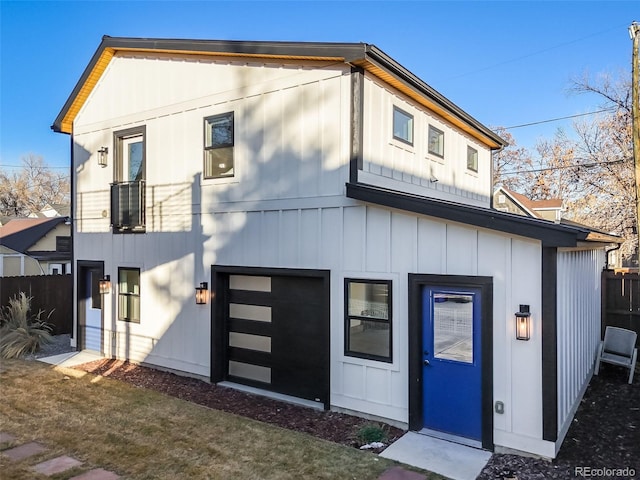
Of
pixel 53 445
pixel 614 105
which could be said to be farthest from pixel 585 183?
pixel 53 445

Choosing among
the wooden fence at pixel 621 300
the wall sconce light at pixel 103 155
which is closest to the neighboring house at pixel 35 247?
the wall sconce light at pixel 103 155

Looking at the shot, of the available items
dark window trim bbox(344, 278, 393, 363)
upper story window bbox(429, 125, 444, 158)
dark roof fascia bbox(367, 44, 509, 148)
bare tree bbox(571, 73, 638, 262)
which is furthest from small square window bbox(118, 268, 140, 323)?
bare tree bbox(571, 73, 638, 262)

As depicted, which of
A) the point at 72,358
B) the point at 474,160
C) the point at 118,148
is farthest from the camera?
the point at 474,160

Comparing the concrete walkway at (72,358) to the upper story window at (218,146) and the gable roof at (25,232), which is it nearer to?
the upper story window at (218,146)

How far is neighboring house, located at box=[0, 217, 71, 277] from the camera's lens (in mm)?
20388

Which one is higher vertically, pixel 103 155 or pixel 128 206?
pixel 103 155

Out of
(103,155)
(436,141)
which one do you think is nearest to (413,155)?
(436,141)

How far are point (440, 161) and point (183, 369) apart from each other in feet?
21.8

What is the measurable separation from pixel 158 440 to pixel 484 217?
476cm

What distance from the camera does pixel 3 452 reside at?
16.4ft

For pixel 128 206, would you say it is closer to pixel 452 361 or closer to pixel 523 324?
pixel 452 361

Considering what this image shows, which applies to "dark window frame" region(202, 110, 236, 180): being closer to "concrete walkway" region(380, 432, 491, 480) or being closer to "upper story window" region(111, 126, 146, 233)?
"upper story window" region(111, 126, 146, 233)

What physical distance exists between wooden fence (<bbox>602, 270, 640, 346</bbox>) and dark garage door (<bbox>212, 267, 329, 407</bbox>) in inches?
276

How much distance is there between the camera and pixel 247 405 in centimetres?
683
